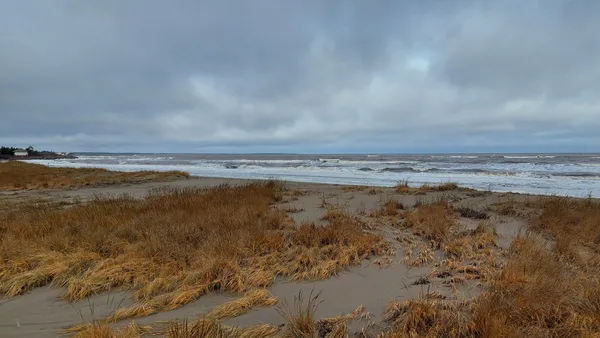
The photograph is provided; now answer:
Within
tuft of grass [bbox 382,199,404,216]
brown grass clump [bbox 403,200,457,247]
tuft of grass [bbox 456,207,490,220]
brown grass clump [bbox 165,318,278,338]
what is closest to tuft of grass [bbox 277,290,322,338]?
brown grass clump [bbox 165,318,278,338]

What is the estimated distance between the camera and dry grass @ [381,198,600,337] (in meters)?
3.20

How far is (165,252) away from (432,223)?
5858mm

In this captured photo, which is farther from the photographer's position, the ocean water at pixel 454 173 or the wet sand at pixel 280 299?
the ocean water at pixel 454 173

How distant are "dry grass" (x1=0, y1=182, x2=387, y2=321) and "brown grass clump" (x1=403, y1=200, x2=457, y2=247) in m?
1.24

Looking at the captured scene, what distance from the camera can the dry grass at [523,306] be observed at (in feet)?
10.5

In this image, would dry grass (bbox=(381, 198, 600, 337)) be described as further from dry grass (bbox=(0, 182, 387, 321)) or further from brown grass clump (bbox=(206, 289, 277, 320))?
dry grass (bbox=(0, 182, 387, 321))

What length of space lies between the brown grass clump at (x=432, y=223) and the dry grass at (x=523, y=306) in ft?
4.80

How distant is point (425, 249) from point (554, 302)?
2.49 metres

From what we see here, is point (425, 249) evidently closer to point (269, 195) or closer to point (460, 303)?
point (460, 303)

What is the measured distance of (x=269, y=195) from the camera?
1253cm

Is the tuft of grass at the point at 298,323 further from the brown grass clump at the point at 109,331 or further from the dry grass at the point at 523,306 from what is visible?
the brown grass clump at the point at 109,331

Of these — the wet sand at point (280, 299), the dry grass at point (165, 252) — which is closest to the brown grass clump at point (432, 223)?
the wet sand at point (280, 299)

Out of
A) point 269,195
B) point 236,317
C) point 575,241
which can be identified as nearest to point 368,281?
point 236,317

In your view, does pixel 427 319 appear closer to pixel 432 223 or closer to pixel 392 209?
pixel 432 223
